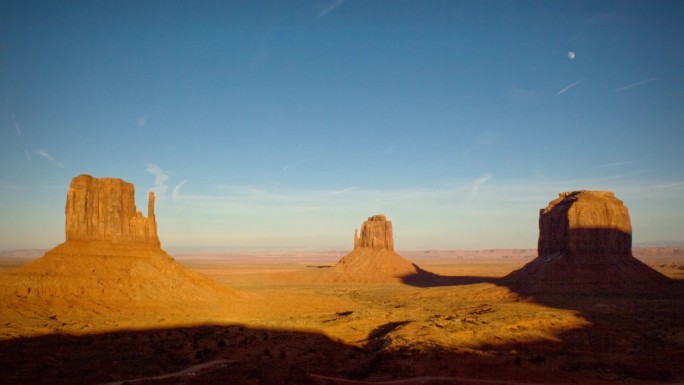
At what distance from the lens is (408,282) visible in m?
104

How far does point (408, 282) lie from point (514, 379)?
266 feet

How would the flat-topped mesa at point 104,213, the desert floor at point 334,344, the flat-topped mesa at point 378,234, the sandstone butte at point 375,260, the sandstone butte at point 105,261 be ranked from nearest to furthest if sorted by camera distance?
1. the desert floor at point 334,344
2. the sandstone butte at point 105,261
3. the flat-topped mesa at point 104,213
4. the sandstone butte at point 375,260
5. the flat-topped mesa at point 378,234

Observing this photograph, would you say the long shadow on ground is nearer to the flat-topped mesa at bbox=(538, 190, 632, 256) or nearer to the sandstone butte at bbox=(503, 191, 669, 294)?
the sandstone butte at bbox=(503, 191, 669, 294)

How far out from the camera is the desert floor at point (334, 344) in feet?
79.3

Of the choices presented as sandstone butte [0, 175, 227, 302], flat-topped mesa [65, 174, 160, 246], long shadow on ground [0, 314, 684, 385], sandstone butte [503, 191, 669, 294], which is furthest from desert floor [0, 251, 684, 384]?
sandstone butte [503, 191, 669, 294]

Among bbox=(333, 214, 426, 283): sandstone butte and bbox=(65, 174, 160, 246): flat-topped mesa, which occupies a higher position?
bbox=(65, 174, 160, 246): flat-topped mesa

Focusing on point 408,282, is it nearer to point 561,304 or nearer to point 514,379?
point 561,304

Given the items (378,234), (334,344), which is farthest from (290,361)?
(378,234)

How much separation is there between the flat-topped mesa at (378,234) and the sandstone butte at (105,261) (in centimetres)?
7182

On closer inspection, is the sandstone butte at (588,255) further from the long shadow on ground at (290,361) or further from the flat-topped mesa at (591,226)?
the long shadow on ground at (290,361)

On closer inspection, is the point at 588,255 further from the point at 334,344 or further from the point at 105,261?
the point at 105,261

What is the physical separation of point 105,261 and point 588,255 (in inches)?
2598

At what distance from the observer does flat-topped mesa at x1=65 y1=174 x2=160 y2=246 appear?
47.8 m

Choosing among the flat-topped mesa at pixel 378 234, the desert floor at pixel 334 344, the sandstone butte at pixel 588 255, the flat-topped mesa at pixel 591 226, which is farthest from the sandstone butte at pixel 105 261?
the flat-topped mesa at pixel 378 234
